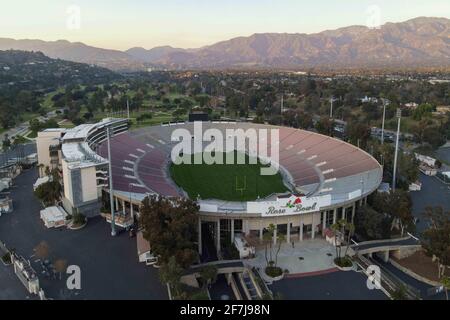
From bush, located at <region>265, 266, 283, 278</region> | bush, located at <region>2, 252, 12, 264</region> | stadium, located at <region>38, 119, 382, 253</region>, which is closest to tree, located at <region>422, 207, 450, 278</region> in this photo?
stadium, located at <region>38, 119, 382, 253</region>

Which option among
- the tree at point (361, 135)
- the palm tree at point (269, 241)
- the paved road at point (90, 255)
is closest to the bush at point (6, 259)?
the paved road at point (90, 255)

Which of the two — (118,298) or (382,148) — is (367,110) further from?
(118,298)

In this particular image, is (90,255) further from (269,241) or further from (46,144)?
(46,144)

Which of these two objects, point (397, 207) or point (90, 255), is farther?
point (397, 207)

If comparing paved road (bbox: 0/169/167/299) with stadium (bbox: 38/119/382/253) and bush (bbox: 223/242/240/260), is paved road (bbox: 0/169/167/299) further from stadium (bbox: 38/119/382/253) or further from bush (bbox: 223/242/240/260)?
bush (bbox: 223/242/240/260)

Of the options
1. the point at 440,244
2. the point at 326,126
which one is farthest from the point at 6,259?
the point at 326,126

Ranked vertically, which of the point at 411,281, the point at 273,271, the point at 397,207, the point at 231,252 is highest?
the point at 397,207
